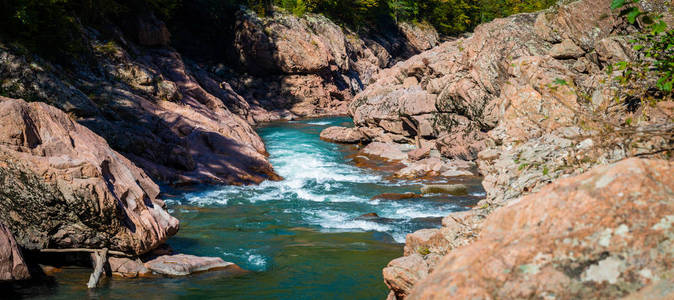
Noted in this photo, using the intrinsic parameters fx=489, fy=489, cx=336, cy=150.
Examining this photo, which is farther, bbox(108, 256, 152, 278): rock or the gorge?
bbox(108, 256, 152, 278): rock

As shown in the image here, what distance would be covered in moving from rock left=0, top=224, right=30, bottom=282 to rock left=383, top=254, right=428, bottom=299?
4.88 meters

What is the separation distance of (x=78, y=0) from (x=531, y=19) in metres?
19.9

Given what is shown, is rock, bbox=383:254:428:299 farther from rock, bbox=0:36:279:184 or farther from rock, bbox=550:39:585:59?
rock, bbox=550:39:585:59

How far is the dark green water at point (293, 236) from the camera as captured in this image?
7.27 metres

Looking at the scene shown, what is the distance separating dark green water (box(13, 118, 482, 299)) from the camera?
23.9ft

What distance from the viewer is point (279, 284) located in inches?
305

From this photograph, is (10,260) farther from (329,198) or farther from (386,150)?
(386,150)

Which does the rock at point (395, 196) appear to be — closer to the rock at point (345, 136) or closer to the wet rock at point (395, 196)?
the wet rock at point (395, 196)

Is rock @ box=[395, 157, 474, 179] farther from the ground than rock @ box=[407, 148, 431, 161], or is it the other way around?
rock @ box=[407, 148, 431, 161]

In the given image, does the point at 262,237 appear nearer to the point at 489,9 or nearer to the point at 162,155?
the point at 162,155

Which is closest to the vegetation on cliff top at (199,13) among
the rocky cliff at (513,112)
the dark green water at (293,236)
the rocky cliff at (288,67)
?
the rocky cliff at (288,67)

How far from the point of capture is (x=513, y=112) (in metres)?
6.40

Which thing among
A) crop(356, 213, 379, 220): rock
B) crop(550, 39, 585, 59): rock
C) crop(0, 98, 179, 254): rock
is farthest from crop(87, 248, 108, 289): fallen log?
crop(550, 39, 585, 59): rock

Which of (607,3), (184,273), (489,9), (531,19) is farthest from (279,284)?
(489,9)
